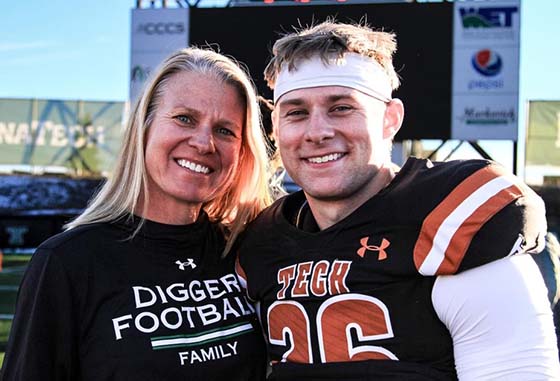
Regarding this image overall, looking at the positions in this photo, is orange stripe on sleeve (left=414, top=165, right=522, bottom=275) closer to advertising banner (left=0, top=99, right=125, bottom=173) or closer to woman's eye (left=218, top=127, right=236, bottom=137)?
woman's eye (left=218, top=127, right=236, bottom=137)

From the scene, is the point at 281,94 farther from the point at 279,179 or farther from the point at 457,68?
the point at 457,68

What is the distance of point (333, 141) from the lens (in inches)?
66.1

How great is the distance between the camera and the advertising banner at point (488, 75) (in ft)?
26.6

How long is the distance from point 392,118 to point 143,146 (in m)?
0.72

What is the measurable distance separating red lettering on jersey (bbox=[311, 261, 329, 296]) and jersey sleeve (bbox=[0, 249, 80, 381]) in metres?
0.60

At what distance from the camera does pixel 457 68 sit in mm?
8016

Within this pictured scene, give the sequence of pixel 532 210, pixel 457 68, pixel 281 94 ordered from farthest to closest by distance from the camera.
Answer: pixel 457 68 < pixel 281 94 < pixel 532 210

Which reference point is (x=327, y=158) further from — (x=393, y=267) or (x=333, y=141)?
(x=393, y=267)

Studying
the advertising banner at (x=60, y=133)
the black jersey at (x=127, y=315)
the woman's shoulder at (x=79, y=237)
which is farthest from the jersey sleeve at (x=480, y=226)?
the advertising banner at (x=60, y=133)

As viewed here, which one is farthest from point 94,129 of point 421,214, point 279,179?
point 421,214

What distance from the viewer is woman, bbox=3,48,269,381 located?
1573mm

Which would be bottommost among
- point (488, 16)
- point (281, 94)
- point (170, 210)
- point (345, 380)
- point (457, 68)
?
point (345, 380)

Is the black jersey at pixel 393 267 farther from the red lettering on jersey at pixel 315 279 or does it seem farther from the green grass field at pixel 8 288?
the green grass field at pixel 8 288

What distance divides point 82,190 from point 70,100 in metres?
1.97
